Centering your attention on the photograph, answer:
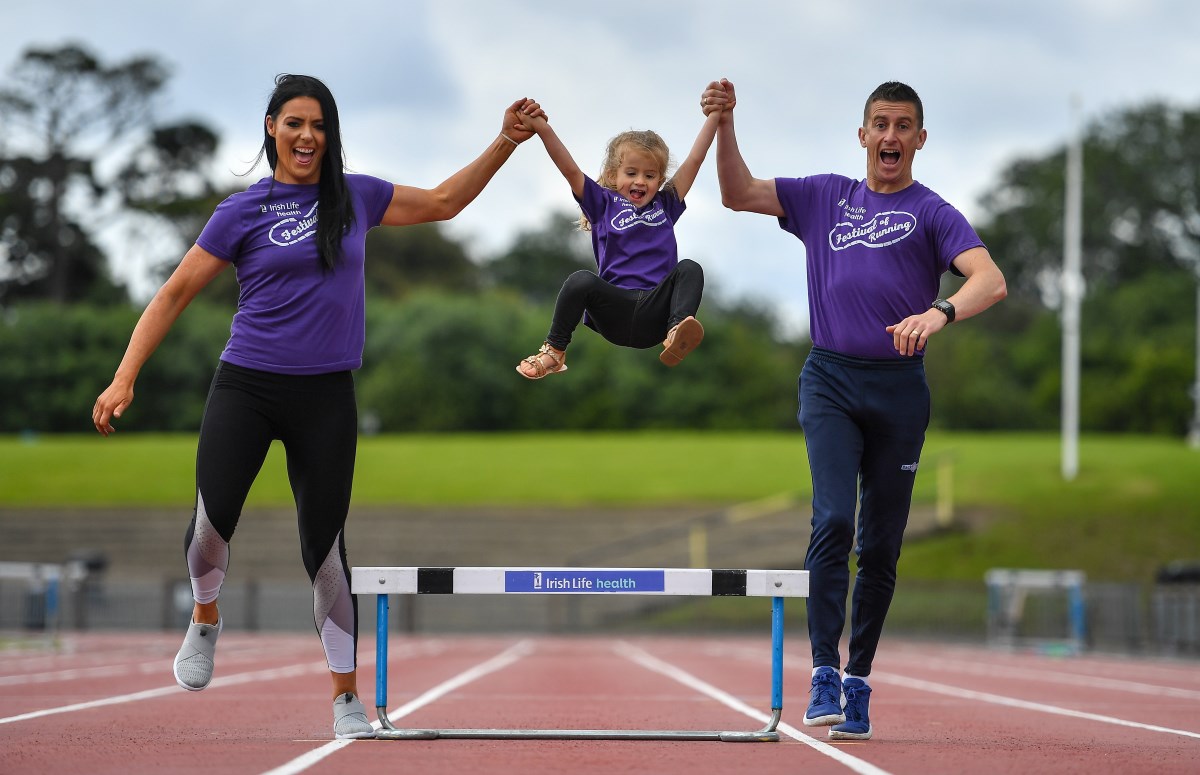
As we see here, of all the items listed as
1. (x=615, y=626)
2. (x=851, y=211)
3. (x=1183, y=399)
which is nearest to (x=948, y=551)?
(x=615, y=626)

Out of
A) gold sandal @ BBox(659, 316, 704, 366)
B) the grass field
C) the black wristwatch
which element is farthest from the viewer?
the grass field

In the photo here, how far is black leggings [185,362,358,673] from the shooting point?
5.61 m

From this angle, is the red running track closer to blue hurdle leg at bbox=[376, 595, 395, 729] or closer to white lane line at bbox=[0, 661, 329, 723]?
white lane line at bbox=[0, 661, 329, 723]

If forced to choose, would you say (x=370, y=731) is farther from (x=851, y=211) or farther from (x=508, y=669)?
(x=508, y=669)

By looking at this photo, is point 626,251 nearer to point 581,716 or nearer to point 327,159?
point 327,159

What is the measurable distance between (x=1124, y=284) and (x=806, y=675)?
72.0 metres

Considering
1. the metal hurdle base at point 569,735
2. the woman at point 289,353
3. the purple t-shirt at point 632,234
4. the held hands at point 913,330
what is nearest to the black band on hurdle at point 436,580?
the woman at point 289,353

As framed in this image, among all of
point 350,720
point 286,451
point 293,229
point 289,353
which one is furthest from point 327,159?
point 350,720

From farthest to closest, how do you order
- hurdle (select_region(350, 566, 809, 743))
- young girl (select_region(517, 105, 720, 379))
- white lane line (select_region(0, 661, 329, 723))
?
white lane line (select_region(0, 661, 329, 723)) → young girl (select_region(517, 105, 720, 379)) → hurdle (select_region(350, 566, 809, 743))

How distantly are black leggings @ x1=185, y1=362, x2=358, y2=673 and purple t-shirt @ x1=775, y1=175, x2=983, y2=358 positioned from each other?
201 cm

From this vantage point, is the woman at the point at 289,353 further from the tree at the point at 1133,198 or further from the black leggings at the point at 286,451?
the tree at the point at 1133,198

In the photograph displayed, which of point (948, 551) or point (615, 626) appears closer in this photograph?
point (615, 626)

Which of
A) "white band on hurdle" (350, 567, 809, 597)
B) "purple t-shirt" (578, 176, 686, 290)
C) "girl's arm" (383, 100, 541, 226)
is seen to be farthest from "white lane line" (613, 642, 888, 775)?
"girl's arm" (383, 100, 541, 226)

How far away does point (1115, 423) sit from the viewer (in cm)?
7150
